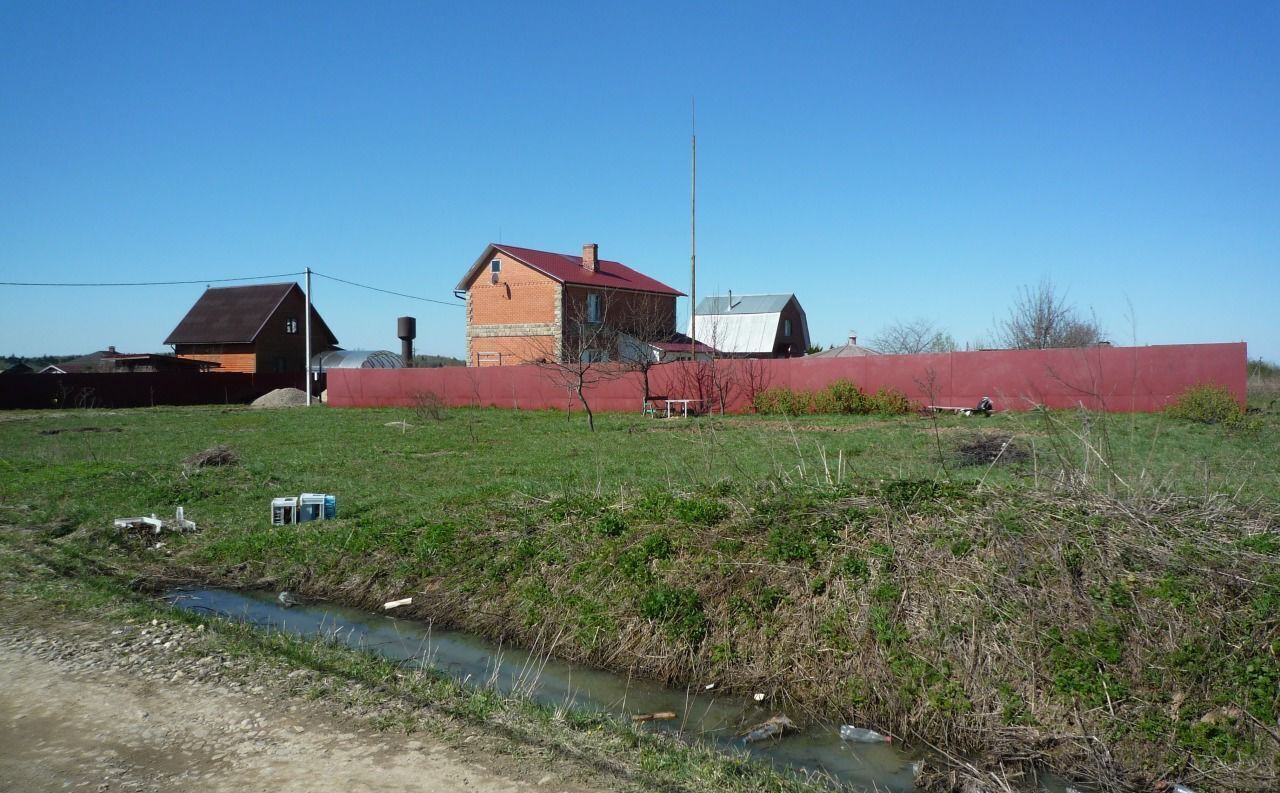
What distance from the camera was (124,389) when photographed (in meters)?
42.0

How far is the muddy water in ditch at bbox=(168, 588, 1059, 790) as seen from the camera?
5.41 metres

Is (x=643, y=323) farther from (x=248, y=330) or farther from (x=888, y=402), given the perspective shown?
(x=248, y=330)

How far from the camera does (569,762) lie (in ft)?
14.4

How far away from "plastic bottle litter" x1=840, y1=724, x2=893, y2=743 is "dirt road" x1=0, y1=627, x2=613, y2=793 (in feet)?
7.24

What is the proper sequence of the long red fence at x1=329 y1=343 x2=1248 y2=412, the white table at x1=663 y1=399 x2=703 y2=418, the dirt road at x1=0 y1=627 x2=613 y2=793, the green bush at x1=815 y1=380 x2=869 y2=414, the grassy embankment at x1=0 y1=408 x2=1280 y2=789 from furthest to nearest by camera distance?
the white table at x1=663 y1=399 x2=703 y2=418, the green bush at x1=815 y1=380 x2=869 y2=414, the long red fence at x1=329 y1=343 x2=1248 y2=412, the grassy embankment at x1=0 y1=408 x2=1280 y2=789, the dirt road at x1=0 y1=627 x2=613 y2=793

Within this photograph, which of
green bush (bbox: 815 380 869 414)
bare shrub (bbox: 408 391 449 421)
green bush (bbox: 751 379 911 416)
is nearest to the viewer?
green bush (bbox: 751 379 911 416)

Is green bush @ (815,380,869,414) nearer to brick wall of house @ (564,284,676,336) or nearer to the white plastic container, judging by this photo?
brick wall of house @ (564,284,676,336)

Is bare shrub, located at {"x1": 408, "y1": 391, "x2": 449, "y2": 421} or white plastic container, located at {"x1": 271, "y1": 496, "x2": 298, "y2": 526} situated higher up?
bare shrub, located at {"x1": 408, "y1": 391, "x2": 449, "y2": 421}

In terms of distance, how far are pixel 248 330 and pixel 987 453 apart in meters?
46.7

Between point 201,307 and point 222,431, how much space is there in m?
34.6

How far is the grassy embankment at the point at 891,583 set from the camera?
17.2ft

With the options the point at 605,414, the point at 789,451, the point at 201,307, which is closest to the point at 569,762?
the point at 789,451

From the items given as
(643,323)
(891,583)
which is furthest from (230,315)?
(891,583)

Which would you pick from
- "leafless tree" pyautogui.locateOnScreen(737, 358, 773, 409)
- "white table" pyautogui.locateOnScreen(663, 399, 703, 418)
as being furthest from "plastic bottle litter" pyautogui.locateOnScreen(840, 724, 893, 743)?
"leafless tree" pyautogui.locateOnScreen(737, 358, 773, 409)
